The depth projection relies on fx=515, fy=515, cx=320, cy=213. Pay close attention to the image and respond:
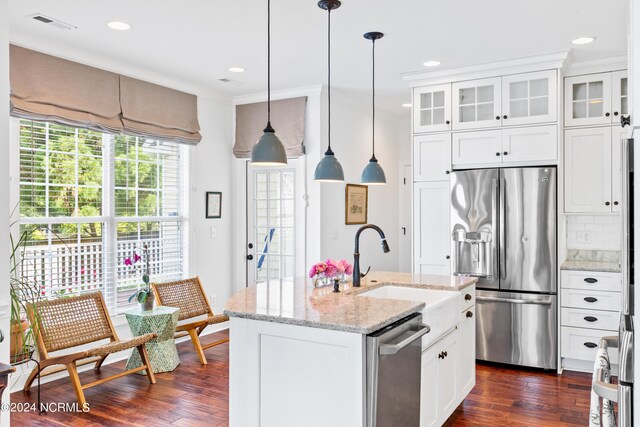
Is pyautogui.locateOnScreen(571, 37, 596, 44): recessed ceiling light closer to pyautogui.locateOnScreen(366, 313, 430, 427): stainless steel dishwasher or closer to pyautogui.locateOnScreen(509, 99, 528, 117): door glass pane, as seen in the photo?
pyautogui.locateOnScreen(509, 99, 528, 117): door glass pane

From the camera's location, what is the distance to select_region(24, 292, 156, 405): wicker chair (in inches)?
Result: 140

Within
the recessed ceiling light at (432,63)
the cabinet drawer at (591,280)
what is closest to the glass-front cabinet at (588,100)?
the recessed ceiling light at (432,63)

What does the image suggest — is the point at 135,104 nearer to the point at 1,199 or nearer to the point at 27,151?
the point at 27,151

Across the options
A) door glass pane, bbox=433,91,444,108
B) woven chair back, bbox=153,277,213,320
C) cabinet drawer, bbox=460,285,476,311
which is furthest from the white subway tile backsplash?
woven chair back, bbox=153,277,213,320

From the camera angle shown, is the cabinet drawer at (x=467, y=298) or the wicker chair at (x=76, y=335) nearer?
the cabinet drawer at (x=467, y=298)

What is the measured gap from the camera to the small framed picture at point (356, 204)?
5973 mm

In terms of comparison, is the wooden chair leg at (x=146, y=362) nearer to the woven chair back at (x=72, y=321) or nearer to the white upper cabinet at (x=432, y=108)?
the woven chair back at (x=72, y=321)

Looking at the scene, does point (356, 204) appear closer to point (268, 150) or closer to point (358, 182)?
point (358, 182)

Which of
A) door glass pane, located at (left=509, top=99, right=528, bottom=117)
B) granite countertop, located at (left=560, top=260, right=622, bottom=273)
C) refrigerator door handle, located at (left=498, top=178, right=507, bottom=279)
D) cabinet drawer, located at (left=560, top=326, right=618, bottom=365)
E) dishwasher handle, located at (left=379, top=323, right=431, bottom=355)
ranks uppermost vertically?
door glass pane, located at (left=509, top=99, right=528, bottom=117)

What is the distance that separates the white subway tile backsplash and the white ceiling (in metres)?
1.50

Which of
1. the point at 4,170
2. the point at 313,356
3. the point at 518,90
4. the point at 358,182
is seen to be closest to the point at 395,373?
the point at 313,356

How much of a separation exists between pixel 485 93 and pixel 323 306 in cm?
301

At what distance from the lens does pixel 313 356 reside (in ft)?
7.64

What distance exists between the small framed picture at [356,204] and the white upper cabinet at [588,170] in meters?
2.32
